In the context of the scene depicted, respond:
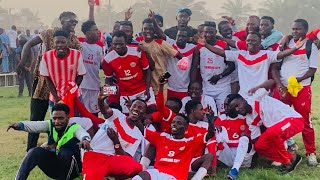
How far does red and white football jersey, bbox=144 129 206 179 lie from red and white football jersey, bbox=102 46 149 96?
1.38 meters

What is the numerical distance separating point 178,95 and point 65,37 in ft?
7.10

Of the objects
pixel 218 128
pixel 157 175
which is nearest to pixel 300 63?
pixel 218 128

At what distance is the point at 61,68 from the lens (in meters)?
6.55

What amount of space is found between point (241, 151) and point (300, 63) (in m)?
1.71

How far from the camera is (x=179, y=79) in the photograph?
7684 millimetres

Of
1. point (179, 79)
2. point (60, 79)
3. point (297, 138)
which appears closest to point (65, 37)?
point (60, 79)

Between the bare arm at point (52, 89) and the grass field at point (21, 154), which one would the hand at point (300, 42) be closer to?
the grass field at point (21, 154)

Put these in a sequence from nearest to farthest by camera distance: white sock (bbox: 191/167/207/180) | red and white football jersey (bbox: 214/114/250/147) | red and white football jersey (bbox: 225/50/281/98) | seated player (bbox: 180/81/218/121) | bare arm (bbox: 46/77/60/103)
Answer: white sock (bbox: 191/167/207/180) < bare arm (bbox: 46/77/60/103) < red and white football jersey (bbox: 214/114/250/147) < red and white football jersey (bbox: 225/50/281/98) < seated player (bbox: 180/81/218/121)

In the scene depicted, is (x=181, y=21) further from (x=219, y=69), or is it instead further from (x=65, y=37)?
(x=65, y=37)

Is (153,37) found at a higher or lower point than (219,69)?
higher

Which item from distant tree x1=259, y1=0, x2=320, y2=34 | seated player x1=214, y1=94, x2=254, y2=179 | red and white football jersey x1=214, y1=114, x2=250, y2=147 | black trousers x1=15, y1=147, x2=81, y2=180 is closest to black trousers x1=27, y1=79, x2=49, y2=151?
black trousers x1=15, y1=147, x2=81, y2=180

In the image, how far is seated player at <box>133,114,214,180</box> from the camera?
5727 millimetres

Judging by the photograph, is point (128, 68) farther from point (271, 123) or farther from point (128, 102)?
point (271, 123)

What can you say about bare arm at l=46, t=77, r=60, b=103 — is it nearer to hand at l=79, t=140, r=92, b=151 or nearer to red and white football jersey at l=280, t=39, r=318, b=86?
hand at l=79, t=140, r=92, b=151
